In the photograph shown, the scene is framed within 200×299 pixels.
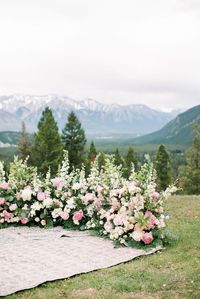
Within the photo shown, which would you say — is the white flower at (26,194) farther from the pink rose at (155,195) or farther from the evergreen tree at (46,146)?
the evergreen tree at (46,146)

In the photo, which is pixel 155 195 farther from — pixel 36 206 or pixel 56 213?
pixel 36 206

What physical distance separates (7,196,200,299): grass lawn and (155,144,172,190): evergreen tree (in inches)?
1709

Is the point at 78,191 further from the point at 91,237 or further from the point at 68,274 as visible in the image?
the point at 68,274

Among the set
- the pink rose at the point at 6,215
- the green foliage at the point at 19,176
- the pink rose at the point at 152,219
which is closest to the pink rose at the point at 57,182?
the green foliage at the point at 19,176

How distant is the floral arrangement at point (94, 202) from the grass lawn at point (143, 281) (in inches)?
38.8

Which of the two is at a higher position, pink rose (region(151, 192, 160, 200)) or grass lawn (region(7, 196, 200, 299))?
pink rose (region(151, 192, 160, 200))

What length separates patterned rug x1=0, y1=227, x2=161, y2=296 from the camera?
8.12m

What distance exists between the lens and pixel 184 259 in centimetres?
912

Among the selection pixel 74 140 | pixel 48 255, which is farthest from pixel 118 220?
pixel 74 140

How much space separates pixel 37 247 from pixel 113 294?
3309 mm

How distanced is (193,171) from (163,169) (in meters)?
6.76

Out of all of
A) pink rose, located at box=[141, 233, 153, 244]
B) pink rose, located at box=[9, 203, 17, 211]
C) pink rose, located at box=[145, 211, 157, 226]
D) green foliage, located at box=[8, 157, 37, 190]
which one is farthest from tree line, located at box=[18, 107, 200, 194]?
pink rose, located at box=[141, 233, 153, 244]

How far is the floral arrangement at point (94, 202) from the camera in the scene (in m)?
10.6

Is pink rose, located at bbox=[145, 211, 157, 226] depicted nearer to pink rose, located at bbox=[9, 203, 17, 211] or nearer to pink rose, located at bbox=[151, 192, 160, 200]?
pink rose, located at bbox=[151, 192, 160, 200]
